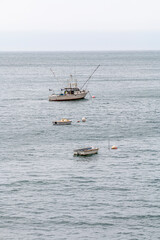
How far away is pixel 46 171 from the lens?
6788cm

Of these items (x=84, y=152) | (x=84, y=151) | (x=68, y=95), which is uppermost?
(x=68, y=95)

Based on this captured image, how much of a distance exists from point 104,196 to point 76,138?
101 ft

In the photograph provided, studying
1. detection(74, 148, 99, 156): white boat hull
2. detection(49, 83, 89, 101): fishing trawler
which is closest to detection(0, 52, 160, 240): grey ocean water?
detection(74, 148, 99, 156): white boat hull

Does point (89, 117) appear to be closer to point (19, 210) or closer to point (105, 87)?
point (19, 210)

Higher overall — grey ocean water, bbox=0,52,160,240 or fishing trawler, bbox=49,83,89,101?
fishing trawler, bbox=49,83,89,101

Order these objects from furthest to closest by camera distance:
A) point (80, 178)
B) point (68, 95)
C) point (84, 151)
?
point (68, 95) → point (84, 151) → point (80, 178)

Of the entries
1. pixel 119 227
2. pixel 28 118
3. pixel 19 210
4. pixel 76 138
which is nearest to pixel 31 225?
pixel 19 210

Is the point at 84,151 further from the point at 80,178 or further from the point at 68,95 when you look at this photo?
the point at 68,95

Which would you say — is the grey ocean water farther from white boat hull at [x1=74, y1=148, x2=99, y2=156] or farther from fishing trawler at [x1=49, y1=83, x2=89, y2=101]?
fishing trawler at [x1=49, y1=83, x2=89, y2=101]

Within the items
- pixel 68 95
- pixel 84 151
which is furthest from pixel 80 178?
pixel 68 95

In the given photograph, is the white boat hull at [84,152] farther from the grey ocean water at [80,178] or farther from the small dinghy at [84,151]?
the grey ocean water at [80,178]

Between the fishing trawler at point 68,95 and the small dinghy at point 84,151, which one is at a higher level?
the fishing trawler at point 68,95

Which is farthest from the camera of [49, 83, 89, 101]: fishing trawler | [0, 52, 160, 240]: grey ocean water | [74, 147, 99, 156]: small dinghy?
[49, 83, 89, 101]: fishing trawler

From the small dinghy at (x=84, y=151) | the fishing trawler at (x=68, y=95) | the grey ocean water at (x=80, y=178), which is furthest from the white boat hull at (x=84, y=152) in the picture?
the fishing trawler at (x=68, y=95)
